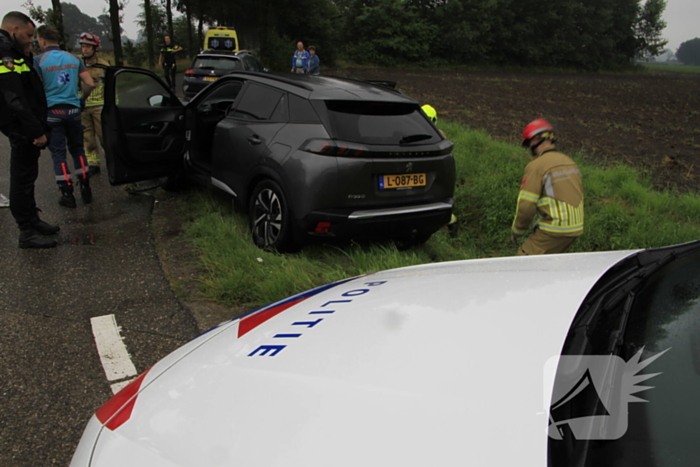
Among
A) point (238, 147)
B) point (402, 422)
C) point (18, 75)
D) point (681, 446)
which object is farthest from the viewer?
point (238, 147)

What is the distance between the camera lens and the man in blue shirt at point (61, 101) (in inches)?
224

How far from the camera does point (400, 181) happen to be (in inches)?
183

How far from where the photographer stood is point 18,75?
14.9 feet

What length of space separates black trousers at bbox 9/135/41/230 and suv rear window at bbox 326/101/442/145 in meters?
2.83

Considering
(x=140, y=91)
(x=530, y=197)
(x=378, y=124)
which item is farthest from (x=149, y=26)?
(x=530, y=197)

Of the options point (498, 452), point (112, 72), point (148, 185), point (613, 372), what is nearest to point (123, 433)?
point (498, 452)

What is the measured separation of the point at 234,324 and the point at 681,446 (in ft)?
5.13

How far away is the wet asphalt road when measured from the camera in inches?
101

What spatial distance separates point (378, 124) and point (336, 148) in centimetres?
56

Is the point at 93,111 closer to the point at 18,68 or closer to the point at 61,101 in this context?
the point at 61,101

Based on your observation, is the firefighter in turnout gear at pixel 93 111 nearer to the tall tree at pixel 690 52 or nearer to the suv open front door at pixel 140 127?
the suv open front door at pixel 140 127

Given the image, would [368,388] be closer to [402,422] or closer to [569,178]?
[402,422]

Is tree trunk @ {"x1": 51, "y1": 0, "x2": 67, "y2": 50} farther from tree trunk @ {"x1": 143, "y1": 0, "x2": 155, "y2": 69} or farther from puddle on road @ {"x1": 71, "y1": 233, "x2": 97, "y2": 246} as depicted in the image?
puddle on road @ {"x1": 71, "y1": 233, "x2": 97, "y2": 246}

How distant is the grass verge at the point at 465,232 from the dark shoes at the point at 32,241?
124 cm
